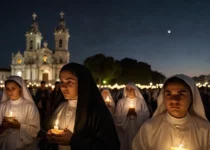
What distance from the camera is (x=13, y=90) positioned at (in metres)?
4.50

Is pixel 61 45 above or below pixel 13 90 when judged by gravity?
above

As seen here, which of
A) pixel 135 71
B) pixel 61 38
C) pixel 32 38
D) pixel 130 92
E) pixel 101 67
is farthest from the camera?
pixel 32 38

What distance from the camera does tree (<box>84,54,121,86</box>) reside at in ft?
216

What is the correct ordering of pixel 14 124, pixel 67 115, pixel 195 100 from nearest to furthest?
1. pixel 195 100
2. pixel 67 115
3. pixel 14 124

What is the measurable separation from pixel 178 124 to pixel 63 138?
1.25 meters

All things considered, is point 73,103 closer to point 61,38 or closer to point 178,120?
point 178,120

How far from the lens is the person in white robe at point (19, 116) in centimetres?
435

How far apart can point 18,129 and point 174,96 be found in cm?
268

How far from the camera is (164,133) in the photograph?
300cm

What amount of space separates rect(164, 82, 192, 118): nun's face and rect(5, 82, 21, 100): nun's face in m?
2.63

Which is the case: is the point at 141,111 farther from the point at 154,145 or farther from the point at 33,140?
the point at 154,145

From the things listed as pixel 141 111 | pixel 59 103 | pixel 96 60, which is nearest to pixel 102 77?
pixel 96 60

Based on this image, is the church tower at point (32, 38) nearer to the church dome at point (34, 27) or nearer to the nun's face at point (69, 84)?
the church dome at point (34, 27)

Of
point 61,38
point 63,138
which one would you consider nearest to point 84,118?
point 63,138
